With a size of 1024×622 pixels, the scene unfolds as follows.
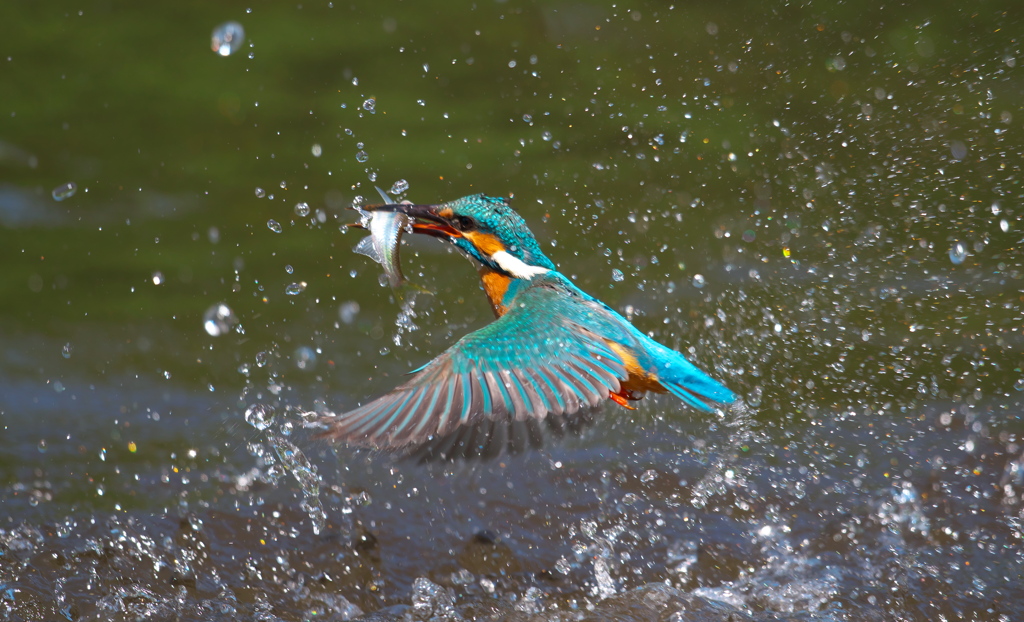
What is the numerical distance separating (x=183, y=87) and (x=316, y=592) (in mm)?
3378

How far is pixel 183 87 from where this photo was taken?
5.26m

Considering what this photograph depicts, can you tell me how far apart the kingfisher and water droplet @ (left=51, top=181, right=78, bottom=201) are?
8.65 ft

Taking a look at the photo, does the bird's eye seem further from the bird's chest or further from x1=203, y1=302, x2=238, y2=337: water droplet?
x1=203, y1=302, x2=238, y2=337: water droplet

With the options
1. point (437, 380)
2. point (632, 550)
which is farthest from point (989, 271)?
point (437, 380)

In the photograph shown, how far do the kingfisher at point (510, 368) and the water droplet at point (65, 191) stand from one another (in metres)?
2.64

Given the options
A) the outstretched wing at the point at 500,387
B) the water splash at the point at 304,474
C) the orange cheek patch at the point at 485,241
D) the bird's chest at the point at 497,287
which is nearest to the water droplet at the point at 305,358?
the water splash at the point at 304,474

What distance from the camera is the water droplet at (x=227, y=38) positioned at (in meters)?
5.21

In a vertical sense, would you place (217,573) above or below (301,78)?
below

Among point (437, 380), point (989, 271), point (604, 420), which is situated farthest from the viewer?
point (989, 271)

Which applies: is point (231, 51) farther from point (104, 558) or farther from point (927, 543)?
point (927, 543)

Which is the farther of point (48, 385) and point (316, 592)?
point (48, 385)

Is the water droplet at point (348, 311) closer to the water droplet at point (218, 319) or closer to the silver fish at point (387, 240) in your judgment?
the water droplet at point (218, 319)

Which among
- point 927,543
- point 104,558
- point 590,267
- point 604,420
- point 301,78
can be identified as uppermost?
point 301,78

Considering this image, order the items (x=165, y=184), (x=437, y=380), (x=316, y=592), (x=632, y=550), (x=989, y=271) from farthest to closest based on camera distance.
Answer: (x=165, y=184) → (x=989, y=271) → (x=632, y=550) → (x=316, y=592) → (x=437, y=380)
